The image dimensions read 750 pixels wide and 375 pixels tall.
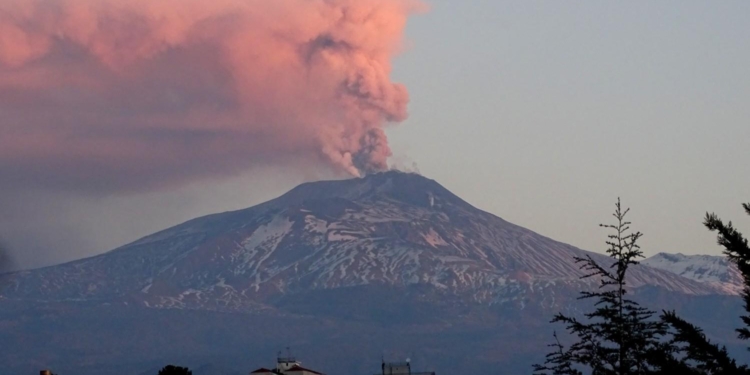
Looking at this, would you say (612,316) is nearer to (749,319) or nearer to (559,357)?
(559,357)

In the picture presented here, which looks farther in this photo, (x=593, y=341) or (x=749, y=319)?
(x=593, y=341)

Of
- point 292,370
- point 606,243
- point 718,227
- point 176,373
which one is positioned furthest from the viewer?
point 292,370

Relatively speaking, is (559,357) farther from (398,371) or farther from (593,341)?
(398,371)

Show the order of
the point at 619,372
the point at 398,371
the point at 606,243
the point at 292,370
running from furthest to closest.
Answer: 1. the point at 292,370
2. the point at 398,371
3. the point at 606,243
4. the point at 619,372

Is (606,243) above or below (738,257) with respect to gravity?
above

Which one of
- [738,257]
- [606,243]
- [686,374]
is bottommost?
[686,374]

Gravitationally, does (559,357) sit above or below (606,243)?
below

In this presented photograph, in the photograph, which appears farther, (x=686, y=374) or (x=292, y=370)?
(x=292, y=370)

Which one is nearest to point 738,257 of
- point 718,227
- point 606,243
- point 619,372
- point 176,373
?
point 718,227

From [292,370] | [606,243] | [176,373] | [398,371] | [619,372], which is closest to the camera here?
[619,372]

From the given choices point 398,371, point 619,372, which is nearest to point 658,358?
point 619,372
